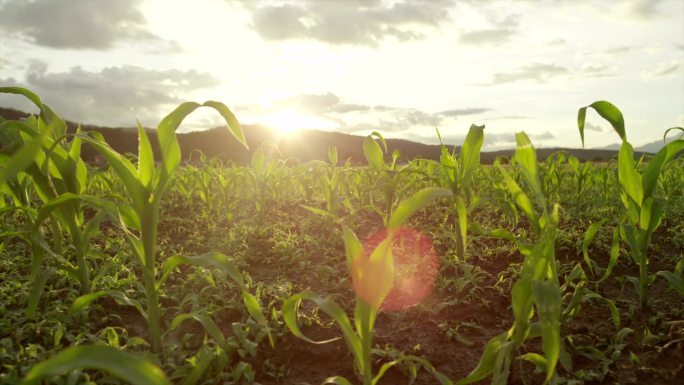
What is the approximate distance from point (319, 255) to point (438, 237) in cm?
84

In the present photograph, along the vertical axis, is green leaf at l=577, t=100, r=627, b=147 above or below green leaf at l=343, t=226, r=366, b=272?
A: above

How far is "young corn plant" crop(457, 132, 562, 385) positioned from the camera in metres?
1.40

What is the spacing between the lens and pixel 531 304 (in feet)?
5.35

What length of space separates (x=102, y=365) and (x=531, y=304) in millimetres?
1267

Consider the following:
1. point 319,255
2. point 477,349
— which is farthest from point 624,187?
point 319,255

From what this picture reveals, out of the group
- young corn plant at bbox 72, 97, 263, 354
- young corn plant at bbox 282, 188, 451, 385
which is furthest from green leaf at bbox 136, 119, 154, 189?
young corn plant at bbox 282, 188, 451, 385

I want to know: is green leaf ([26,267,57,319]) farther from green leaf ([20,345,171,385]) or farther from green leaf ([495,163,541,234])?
green leaf ([495,163,541,234])

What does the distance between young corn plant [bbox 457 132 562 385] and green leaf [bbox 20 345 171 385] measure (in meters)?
0.99

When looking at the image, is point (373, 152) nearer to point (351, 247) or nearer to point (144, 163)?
point (144, 163)

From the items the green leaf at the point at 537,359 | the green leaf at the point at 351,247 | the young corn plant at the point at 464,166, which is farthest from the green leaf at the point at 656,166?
the green leaf at the point at 351,247

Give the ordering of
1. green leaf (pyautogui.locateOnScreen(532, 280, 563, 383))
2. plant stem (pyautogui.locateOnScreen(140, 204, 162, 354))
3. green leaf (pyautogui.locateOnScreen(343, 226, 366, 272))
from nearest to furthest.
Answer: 1. green leaf (pyautogui.locateOnScreen(532, 280, 563, 383))
2. green leaf (pyautogui.locateOnScreen(343, 226, 366, 272))
3. plant stem (pyautogui.locateOnScreen(140, 204, 162, 354))

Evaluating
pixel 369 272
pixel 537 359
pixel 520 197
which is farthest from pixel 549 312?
pixel 520 197

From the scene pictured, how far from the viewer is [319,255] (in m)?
3.23

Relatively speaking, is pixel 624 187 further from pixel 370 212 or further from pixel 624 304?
pixel 370 212
